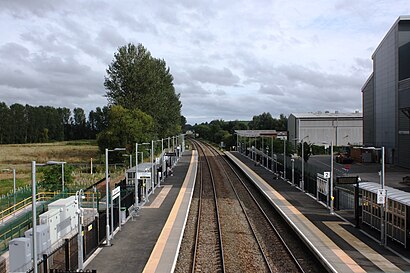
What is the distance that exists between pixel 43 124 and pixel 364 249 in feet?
461

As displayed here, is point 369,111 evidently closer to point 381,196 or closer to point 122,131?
point 122,131

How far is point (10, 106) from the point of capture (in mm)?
137125

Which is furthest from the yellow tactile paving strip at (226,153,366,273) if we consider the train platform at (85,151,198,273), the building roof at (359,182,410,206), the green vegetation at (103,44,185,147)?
the green vegetation at (103,44,185,147)

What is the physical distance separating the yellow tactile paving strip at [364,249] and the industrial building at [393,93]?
35802 millimetres

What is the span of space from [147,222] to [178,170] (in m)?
27.6

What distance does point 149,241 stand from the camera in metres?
17.6

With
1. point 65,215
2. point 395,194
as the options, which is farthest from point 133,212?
point 395,194

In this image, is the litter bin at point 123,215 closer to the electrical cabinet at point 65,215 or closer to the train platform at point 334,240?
the electrical cabinet at point 65,215

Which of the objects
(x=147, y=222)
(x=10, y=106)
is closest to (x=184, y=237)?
(x=147, y=222)

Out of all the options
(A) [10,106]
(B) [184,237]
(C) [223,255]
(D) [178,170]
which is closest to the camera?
(C) [223,255]

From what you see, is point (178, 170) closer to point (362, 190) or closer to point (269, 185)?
point (269, 185)

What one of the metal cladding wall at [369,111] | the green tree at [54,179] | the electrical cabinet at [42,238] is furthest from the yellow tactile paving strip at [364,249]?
the metal cladding wall at [369,111]

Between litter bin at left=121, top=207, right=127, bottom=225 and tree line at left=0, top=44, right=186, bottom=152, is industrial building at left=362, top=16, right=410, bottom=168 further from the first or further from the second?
litter bin at left=121, top=207, right=127, bottom=225

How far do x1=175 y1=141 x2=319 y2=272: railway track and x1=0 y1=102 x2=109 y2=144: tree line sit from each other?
8578 centimetres
